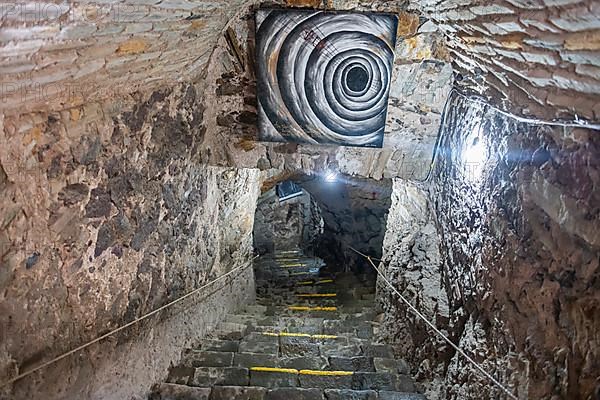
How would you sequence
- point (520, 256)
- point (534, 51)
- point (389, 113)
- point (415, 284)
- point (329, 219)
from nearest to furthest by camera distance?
point (534, 51) → point (520, 256) → point (389, 113) → point (415, 284) → point (329, 219)

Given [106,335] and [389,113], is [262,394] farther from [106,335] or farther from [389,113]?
[389,113]

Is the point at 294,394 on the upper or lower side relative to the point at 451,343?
lower

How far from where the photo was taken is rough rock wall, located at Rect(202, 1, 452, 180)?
107 inches

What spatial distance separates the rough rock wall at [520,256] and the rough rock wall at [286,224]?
19.9ft

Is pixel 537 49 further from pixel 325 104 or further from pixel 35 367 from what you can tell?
pixel 35 367

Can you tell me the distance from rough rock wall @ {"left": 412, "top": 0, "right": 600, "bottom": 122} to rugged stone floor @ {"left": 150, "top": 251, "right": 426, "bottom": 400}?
1682mm

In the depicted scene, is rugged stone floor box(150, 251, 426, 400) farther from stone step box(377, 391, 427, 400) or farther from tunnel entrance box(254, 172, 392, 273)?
tunnel entrance box(254, 172, 392, 273)

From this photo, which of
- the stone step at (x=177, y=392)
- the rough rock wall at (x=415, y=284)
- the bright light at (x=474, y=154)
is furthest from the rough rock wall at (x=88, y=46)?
the rough rock wall at (x=415, y=284)

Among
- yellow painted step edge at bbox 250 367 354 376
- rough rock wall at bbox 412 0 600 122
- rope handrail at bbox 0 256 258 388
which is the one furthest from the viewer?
yellow painted step edge at bbox 250 367 354 376

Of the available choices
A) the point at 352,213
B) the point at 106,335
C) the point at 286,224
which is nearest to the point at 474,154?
the point at 106,335

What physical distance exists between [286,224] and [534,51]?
7.44 meters

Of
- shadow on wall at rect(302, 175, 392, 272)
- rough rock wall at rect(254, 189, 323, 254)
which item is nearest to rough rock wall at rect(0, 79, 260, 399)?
shadow on wall at rect(302, 175, 392, 272)

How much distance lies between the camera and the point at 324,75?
9.21 feet

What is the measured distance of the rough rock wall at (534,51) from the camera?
121 centimetres
